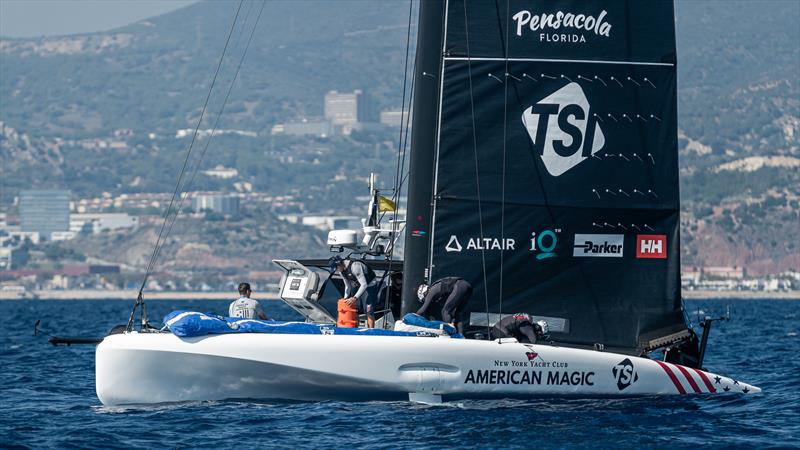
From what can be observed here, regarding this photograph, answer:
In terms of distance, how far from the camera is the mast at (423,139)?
66.4 ft

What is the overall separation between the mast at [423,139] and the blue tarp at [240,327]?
4.98 feet

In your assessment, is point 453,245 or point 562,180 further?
point 562,180

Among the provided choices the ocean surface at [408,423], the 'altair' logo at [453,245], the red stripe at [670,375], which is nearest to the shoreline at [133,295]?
the red stripe at [670,375]

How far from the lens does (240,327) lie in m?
19.0

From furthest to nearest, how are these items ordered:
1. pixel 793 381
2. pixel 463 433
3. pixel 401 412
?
1. pixel 793 381
2. pixel 401 412
3. pixel 463 433

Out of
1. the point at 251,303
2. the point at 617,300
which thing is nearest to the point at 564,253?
the point at 617,300

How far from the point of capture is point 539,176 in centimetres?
2059

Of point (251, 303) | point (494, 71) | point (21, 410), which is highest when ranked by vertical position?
point (494, 71)

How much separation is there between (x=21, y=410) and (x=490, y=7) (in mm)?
8009

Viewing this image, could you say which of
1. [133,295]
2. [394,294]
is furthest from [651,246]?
[133,295]

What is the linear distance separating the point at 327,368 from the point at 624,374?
3.90m

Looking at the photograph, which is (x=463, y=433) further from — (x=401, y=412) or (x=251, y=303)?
(x=251, y=303)

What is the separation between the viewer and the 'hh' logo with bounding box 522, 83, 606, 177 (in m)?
20.6

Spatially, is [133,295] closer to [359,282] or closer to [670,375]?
[359,282]
